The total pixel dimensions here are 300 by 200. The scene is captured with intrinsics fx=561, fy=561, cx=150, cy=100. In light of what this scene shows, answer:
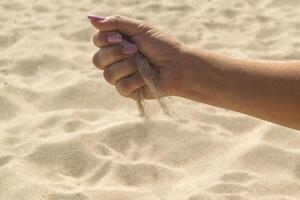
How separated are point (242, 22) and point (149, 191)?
233cm

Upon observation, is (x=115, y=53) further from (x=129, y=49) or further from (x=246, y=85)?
(x=246, y=85)

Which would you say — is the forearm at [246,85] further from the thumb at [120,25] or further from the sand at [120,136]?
the sand at [120,136]

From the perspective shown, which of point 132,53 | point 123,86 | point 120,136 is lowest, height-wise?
point 120,136

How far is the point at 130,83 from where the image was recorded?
2.08 m

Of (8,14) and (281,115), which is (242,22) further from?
(281,115)

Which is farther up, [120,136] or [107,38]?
[107,38]

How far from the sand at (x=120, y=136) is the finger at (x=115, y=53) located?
683 mm

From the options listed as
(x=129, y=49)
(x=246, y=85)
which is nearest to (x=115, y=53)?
(x=129, y=49)

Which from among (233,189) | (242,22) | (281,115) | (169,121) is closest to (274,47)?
(242,22)

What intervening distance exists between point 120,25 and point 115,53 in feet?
0.37

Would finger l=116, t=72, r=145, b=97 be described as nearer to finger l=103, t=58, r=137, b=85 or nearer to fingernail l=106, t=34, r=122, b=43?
finger l=103, t=58, r=137, b=85

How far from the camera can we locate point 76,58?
12.9 ft

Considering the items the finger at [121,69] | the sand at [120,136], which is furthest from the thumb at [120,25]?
the sand at [120,136]

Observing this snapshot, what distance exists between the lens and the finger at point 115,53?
206 centimetres
